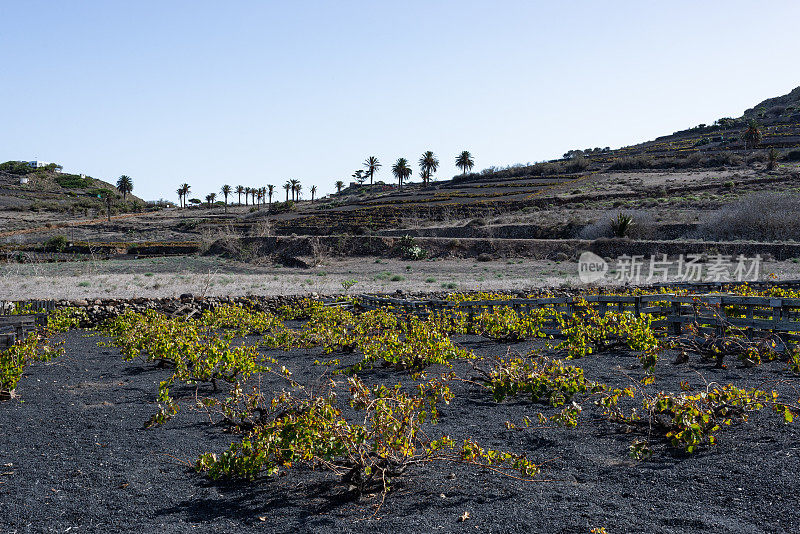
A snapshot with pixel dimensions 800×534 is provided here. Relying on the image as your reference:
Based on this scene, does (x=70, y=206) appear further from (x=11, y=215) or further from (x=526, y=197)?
(x=526, y=197)

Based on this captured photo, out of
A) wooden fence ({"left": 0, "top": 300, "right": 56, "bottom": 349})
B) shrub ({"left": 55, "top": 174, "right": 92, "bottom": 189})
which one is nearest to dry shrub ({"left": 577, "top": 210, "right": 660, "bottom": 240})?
wooden fence ({"left": 0, "top": 300, "right": 56, "bottom": 349})

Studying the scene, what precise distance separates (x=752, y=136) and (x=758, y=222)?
154 ft

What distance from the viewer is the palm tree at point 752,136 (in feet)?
222

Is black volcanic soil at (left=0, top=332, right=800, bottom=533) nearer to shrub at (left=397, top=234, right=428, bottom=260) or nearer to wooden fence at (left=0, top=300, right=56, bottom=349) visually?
wooden fence at (left=0, top=300, right=56, bottom=349)

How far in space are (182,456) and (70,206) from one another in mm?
94186

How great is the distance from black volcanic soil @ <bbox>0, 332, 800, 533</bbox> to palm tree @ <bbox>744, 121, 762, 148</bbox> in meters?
74.5

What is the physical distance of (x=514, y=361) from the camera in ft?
21.5

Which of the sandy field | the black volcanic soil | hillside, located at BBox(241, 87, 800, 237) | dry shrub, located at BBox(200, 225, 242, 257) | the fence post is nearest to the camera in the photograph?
the black volcanic soil

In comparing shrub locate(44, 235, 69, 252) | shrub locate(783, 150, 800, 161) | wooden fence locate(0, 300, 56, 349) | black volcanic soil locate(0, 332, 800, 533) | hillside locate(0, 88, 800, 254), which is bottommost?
black volcanic soil locate(0, 332, 800, 533)

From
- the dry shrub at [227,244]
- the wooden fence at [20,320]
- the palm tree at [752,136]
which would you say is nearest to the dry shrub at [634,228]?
the dry shrub at [227,244]

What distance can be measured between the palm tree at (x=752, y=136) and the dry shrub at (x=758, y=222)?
42.6 metres

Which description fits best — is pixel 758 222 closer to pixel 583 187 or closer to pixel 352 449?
pixel 583 187

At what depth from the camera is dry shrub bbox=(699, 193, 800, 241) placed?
95.1ft

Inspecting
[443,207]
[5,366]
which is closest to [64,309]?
[5,366]
